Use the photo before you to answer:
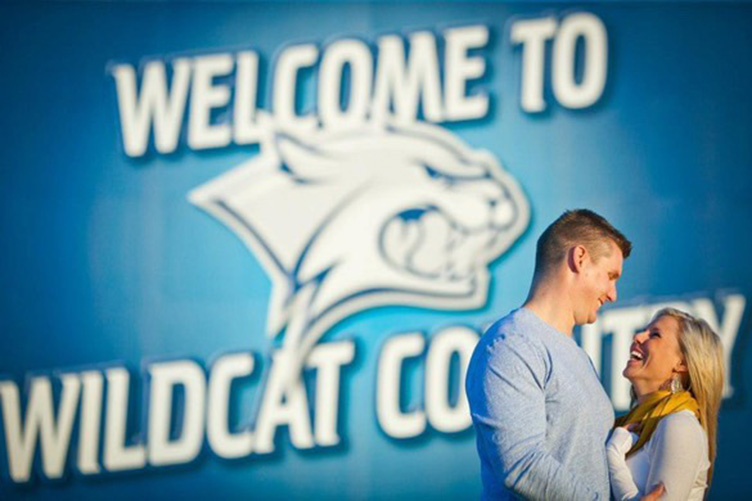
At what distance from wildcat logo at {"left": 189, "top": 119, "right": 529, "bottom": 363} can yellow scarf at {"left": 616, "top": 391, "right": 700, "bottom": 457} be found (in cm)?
240

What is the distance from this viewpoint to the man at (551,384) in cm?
176

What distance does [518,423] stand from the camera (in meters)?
1.76

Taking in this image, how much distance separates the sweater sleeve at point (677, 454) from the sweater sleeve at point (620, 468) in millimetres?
70

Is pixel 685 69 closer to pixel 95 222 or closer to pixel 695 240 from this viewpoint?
pixel 695 240

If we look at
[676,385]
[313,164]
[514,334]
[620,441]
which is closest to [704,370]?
[676,385]

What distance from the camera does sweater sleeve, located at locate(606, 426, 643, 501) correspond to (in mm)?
2014

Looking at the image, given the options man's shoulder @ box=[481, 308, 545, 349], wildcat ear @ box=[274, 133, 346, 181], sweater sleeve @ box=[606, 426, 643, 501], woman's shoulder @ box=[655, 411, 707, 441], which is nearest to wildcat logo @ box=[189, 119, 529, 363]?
wildcat ear @ box=[274, 133, 346, 181]

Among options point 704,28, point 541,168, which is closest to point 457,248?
point 541,168

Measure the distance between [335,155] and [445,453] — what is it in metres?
1.42

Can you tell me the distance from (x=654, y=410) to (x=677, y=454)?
15 cm

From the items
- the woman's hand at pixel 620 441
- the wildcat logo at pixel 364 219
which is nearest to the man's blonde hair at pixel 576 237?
the woman's hand at pixel 620 441

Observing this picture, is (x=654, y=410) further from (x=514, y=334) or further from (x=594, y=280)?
(x=514, y=334)

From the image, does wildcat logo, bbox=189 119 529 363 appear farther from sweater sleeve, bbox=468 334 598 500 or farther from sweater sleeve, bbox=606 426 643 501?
sweater sleeve, bbox=468 334 598 500

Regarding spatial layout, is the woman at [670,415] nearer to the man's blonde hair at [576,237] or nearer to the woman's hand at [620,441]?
the woman's hand at [620,441]
